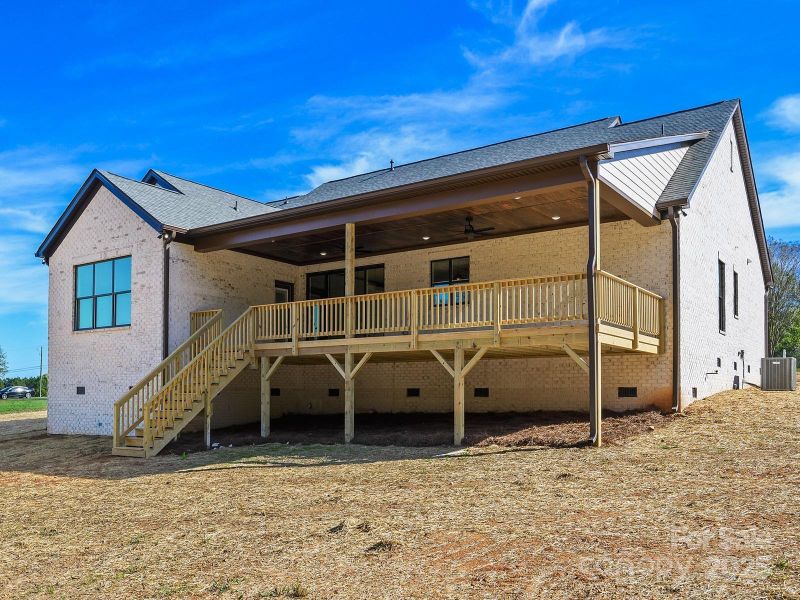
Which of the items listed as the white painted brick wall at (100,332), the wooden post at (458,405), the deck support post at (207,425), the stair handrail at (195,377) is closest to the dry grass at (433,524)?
the wooden post at (458,405)

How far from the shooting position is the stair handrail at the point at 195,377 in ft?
48.2

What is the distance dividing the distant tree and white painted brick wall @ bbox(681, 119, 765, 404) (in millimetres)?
16445

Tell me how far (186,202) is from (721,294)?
15.2 m

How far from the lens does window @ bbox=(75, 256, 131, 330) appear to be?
61.5ft

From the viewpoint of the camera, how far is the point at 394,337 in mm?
14664

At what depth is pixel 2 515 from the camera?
9.54 meters

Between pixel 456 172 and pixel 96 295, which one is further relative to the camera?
pixel 96 295

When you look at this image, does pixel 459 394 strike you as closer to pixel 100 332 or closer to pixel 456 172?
pixel 456 172

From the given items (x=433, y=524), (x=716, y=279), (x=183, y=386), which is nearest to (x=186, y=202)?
(x=183, y=386)

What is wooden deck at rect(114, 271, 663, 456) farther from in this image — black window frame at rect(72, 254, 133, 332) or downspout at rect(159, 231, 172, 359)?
black window frame at rect(72, 254, 133, 332)

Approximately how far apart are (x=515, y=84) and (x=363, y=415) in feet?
33.6

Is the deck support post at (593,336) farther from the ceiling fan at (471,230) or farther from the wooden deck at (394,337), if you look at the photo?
the ceiling fan at (471,230)

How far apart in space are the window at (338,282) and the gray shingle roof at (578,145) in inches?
93.2

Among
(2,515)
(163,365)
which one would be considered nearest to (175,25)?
(163,365)
